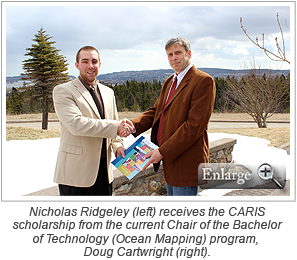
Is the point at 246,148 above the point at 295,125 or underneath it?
underneath

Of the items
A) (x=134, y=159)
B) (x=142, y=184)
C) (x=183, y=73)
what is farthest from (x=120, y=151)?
(x=142, y=184)

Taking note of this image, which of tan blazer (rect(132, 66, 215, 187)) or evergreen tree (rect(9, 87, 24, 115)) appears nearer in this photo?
tan blazer (rect(132, 66, 215, 187))

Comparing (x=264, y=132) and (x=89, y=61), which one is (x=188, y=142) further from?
(x=264, y=132)

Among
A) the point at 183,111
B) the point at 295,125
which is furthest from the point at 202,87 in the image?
the point at 295,125

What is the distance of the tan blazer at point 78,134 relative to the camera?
91.0 inches

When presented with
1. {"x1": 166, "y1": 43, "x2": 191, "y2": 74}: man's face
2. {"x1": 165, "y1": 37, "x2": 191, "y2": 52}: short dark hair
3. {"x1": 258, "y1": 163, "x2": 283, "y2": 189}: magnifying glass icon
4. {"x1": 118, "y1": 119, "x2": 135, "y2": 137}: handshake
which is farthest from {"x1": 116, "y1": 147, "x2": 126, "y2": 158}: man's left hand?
{"x1": 258, "y1": 163, "x2": 283, "y2": 189}: magnifying glass icon

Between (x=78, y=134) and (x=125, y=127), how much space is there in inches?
20.7

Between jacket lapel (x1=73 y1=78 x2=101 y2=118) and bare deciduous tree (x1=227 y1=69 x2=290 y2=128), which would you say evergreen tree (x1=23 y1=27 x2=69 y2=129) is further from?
jacket lapel (x1=73 y1=78 x2=101 y2=118)

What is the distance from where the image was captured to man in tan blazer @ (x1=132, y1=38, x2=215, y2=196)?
2219 mm

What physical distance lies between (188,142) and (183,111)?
29 centimetres

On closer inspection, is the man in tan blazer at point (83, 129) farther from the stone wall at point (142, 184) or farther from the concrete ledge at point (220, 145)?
the concrete ledge at point (220, 145)

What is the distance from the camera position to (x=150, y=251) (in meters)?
2.34

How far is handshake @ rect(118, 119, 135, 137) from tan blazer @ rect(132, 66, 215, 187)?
43 cm

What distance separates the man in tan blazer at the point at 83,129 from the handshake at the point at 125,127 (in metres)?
0.06
